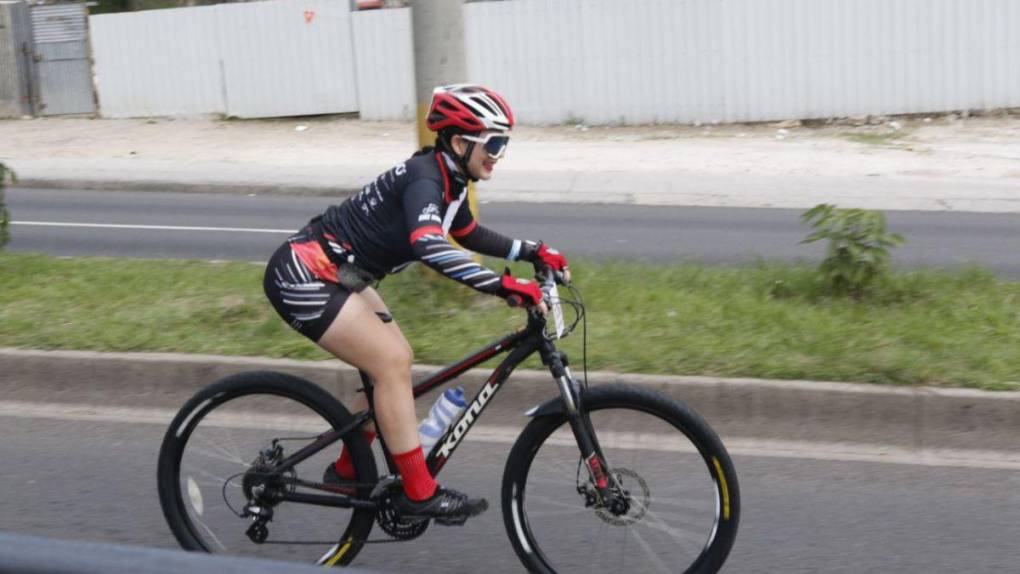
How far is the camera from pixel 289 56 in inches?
992

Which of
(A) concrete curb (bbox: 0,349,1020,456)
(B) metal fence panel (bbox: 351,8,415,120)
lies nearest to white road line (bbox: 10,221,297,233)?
(A) concrete curb (bbox: 0,349,1020,456)

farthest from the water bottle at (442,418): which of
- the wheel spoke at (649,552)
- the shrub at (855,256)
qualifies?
the shrub at (855,256)

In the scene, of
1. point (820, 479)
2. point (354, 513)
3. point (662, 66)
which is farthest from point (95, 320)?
point (662, 66)

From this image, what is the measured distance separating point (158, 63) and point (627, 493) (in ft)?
76.7

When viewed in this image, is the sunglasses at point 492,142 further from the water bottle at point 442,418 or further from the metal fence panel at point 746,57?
the metal fence panel at point 746,57

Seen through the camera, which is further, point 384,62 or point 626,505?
point 384,62

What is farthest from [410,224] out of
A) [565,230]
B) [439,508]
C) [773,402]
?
[565,230]

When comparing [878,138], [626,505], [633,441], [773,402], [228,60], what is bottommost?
[878,138]

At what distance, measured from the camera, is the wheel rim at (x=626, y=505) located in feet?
14.7

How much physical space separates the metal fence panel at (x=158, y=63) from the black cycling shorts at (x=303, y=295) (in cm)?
2197

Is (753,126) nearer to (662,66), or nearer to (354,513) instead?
(662,66)

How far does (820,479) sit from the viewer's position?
18.8 ft

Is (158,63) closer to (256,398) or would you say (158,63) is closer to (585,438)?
(256,398)

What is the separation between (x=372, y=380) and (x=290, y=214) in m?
11.4
